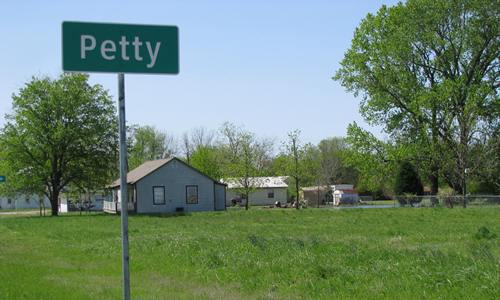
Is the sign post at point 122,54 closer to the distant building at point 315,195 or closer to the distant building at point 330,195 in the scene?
the distant building at point 330,195

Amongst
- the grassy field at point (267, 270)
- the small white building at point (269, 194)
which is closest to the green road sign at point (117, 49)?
the grassy field at point (267, 270)

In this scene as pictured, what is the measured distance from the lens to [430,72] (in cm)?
5259

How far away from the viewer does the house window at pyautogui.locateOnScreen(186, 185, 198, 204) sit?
58719 mm

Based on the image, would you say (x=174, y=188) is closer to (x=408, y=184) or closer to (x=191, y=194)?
(x=191, y=194)

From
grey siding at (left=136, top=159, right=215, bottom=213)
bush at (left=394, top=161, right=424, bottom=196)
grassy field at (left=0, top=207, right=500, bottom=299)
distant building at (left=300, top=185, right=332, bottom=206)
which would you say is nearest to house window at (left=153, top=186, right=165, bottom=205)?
grey siding at (left=136, top=159, right=215, bottom=213)

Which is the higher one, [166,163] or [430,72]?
[430,72]

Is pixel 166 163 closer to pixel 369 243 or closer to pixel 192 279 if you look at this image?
pixel 369 243

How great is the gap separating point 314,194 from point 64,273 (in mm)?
79985

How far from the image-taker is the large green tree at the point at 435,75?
158ft

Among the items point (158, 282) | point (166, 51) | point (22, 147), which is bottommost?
point (158, 282)

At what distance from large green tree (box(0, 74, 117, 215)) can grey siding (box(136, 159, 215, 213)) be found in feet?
17.8

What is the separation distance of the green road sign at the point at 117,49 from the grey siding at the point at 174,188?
167 ft

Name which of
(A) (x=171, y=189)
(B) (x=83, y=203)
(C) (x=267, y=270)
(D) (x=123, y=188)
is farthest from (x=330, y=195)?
(D) (x=123, y=188)

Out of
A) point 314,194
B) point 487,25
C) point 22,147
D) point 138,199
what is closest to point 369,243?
point 487,25
